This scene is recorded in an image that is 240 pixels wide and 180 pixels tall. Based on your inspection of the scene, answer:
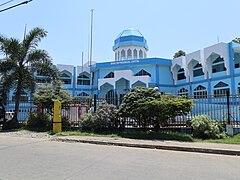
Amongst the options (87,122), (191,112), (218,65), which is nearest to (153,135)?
(191,112)

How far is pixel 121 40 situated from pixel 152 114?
36.6 meters

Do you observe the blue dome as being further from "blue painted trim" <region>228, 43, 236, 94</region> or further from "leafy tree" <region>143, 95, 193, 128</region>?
"leafy tree" <region>143, 95, 193, 128</region>

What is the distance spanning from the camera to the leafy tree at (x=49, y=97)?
15947 millimetres

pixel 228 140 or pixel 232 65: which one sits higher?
pixel 232 65

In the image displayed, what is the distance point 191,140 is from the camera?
11.2 m

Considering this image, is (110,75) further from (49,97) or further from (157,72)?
(49,97)

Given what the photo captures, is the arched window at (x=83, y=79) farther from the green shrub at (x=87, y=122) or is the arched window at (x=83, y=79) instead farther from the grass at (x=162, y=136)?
the grass at (x=162, y=136)

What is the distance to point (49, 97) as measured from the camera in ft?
52.2

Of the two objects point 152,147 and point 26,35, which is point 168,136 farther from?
point 26,35

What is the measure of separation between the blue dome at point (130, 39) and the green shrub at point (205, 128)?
3575cm

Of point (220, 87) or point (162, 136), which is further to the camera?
point (220, 87)

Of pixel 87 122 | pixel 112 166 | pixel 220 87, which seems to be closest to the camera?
pixel 112 166

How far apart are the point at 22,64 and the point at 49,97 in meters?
3.90

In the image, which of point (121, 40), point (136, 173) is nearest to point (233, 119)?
point (136, 173)
